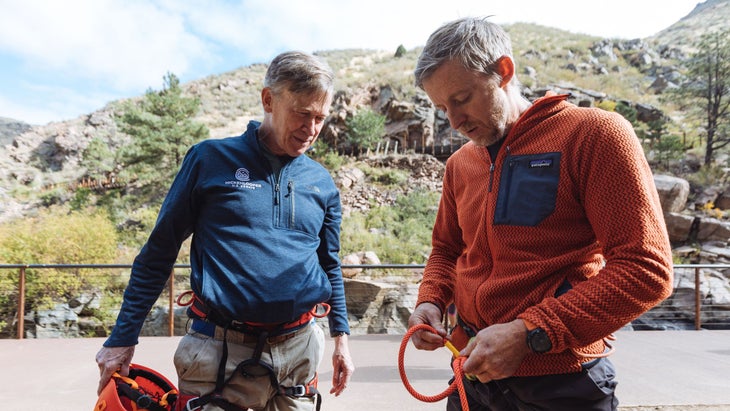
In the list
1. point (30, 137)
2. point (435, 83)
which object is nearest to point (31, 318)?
point (435, 83)

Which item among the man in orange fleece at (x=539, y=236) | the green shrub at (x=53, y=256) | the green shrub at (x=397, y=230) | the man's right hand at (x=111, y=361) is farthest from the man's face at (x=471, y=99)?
the green shrub at (x=397, y=230)

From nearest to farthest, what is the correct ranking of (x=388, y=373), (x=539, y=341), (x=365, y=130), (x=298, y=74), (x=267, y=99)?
(x=539, y=341)
(x=298, y=74)
(x=267, y=99)
(x=388, y=373)
(x=365, y=130)

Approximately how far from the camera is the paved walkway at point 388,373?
11.4 ft

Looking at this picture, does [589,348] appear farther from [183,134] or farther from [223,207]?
[183,134]

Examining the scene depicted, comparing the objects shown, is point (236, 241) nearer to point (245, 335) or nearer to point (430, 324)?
point (245, 335)

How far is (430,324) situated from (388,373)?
3.05m

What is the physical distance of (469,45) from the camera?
4.12 ft

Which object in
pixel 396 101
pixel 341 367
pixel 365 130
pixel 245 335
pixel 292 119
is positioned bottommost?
pixel 341 367

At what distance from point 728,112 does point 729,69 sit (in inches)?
78.6

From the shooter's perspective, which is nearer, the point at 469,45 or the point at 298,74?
the point at 469,45

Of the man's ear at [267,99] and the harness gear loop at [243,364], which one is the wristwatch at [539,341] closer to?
the harness gear loop at [243,364]

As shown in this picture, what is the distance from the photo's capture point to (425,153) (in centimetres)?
2472

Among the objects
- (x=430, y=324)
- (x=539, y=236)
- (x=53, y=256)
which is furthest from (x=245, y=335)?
(x=53, y=256)

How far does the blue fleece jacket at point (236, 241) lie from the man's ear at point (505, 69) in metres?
0.92
